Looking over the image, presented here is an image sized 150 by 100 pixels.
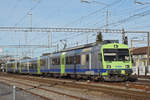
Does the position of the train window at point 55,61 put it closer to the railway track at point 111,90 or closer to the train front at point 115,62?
the railway track at point 111,90

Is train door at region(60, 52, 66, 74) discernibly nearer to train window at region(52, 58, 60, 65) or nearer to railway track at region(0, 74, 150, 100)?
train window at region(52, 58, 60, 65)

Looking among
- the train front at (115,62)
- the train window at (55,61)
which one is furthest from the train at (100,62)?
the train window at (55,61)

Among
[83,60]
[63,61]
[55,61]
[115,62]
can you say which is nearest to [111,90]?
[115,62]

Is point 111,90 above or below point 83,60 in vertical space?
below

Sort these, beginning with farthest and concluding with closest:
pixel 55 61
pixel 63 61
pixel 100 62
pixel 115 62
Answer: pixel 55 61, pixel 63 61, pixel 100 62, pixel 115 62

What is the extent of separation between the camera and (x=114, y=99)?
11.3 meters

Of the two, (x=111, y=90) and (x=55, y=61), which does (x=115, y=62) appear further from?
(x=55, y=61)

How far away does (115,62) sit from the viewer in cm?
1967

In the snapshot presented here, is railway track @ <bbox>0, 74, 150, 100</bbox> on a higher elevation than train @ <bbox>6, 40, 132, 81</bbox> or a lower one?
lower

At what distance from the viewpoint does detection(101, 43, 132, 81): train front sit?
19362 mm

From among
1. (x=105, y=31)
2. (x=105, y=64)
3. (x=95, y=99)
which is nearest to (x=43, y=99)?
(x=95, y=99)

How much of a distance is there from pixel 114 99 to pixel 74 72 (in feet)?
45.6

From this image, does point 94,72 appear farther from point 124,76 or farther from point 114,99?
point 114,99

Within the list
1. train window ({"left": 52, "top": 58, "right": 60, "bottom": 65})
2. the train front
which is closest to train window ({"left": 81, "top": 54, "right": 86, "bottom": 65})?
the train front
